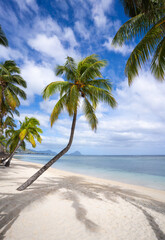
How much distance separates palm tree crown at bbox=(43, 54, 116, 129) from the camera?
6.54 m

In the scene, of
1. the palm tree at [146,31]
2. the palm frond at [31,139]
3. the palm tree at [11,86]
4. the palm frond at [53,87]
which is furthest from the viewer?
the palm frond at [31,139]

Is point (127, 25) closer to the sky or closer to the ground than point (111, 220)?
closer to the sky

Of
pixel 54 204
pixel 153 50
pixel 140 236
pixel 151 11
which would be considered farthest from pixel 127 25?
pixel 54 204

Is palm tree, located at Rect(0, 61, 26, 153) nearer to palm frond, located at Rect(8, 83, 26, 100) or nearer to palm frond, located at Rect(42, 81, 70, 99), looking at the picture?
palm frond, located at Rect(8, 83, 26, 100)

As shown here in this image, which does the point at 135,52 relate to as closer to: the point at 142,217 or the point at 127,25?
the point at 127,25

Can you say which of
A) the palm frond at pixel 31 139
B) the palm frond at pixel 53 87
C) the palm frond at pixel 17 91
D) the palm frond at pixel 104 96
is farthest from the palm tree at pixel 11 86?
the palm frond at pixel 104 96

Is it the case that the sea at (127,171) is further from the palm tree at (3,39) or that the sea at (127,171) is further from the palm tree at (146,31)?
the palm tree at (3,39)

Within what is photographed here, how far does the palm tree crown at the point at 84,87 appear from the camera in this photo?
21.5 ft

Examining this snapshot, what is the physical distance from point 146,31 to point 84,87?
359 cm

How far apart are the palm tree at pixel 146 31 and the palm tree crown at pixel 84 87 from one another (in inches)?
81.0

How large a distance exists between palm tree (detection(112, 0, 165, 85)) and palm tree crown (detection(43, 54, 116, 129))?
2.06m

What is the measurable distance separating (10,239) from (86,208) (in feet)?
7.25

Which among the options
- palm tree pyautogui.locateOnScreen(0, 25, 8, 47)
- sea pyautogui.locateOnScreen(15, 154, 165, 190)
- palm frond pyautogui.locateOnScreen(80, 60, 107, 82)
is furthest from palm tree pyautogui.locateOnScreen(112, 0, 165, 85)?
sea pyautogui.locateOnScreen(15, 154, 165, 190)

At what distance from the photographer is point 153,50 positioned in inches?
170
